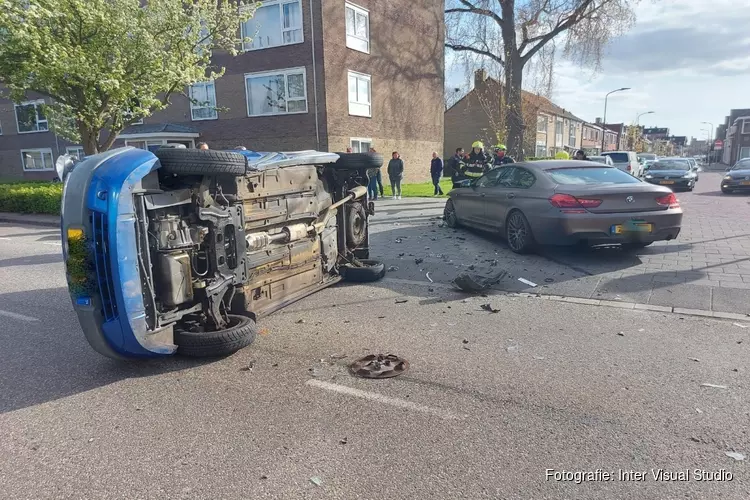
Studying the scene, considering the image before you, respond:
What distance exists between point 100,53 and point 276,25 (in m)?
10.6

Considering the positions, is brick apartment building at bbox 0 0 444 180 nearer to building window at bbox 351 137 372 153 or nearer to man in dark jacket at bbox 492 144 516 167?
building window at bbox 351 137 372 153

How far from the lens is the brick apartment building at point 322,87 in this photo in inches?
818

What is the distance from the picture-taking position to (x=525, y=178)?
7848 mm

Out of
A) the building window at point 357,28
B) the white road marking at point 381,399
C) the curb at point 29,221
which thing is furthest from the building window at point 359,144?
the white road marking at point 381,399

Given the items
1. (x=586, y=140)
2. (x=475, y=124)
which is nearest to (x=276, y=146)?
(x=475, y=124)

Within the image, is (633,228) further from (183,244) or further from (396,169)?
(396,169)

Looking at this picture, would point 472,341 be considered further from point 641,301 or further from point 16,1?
point 16,1

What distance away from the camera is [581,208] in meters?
6.80

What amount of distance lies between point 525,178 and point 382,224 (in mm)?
4428

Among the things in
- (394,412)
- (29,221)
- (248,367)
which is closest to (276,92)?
(29,221)

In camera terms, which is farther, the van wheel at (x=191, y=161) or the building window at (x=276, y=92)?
the building window at (x=276, y=92)

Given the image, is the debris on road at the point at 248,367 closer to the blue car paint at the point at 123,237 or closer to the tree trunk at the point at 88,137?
the blue car paint at the point at 123,237

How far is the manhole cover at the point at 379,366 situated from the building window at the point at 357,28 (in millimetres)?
20161

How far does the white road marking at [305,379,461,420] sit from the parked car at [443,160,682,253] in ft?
14.3
